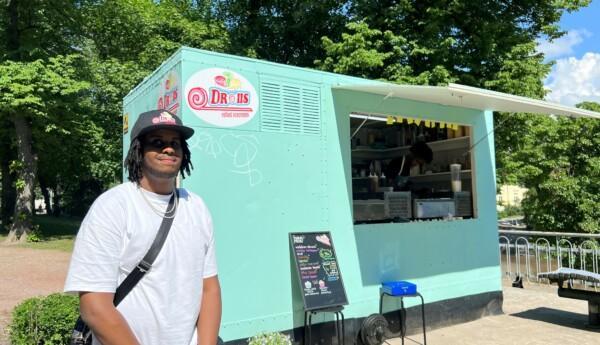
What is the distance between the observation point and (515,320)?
6.60m

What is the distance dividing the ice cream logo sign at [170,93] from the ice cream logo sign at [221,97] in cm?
17

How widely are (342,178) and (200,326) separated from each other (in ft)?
11.6

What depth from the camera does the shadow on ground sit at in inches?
252

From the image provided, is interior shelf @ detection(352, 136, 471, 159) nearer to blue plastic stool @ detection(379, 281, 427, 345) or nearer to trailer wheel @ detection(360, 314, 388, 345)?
blue plastic stool @ detection(379, 281, 427, 345)

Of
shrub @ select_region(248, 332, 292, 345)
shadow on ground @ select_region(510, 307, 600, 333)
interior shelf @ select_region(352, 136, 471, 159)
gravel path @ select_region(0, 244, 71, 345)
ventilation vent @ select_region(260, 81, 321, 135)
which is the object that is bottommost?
shadow on ground @ select_region(510, 307, 600, 333)

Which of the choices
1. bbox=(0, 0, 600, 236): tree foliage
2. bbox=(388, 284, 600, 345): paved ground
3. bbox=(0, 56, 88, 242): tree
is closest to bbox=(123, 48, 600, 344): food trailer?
bbox=(388, 284, 600, 345): paved ground

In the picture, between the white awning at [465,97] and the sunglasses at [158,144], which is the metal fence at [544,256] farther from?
the sunglasses at [158,144]

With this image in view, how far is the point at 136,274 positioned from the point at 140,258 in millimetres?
66

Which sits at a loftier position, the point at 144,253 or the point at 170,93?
the point at 170,93

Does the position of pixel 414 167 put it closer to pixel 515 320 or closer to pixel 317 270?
pixel 515 320

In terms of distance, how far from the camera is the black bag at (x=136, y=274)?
190 centimetres

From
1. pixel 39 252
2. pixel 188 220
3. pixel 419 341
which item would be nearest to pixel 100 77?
pixel 39 252

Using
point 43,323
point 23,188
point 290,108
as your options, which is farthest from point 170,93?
point 23,188

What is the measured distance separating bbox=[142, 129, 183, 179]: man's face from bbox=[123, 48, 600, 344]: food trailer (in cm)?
225
